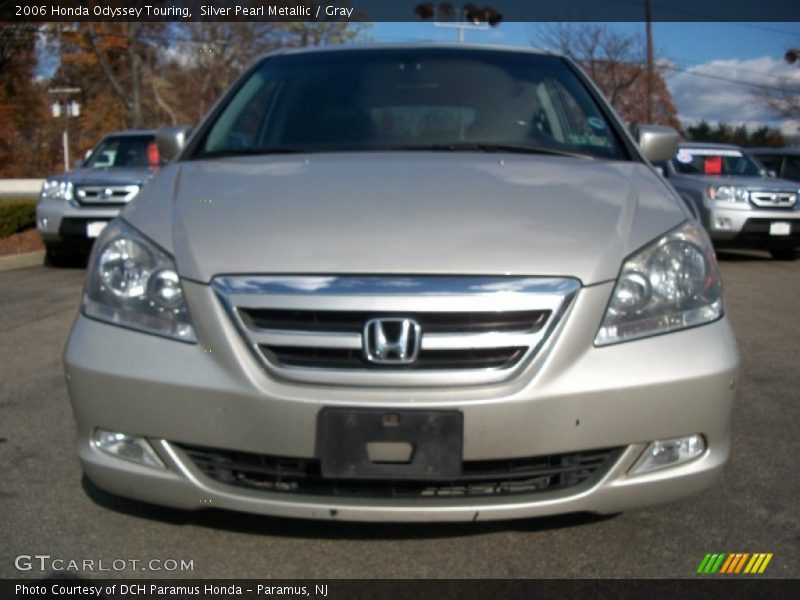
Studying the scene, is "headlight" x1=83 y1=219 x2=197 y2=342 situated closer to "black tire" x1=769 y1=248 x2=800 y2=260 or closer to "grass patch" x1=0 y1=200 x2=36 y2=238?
"grass patch" x1=0 y1=200 x2=36 y2=238

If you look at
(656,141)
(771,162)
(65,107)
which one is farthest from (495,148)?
(65,107)

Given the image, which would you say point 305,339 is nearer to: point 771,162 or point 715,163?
point 715,163

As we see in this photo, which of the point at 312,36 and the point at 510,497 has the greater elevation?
the point at 510,497

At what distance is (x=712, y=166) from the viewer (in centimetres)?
1341

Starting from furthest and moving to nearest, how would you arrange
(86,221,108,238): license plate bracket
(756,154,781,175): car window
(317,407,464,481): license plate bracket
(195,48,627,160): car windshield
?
(756,154,781,175): car window
(86,221,108,238): license plate bracket
(195,48,627,160): car windshield
(317,407,464,481): license plate bracket

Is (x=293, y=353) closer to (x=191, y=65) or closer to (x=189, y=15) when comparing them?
(x=189, y=15)

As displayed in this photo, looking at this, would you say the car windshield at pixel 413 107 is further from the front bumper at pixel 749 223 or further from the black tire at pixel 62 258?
the front bumper at pixel 749 223

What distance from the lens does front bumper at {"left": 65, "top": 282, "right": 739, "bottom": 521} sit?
2.48 m

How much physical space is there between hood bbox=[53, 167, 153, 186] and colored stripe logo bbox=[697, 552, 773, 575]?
9.13m

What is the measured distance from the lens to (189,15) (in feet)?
69.6

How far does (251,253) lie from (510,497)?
98cm

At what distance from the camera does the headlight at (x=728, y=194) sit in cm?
1240

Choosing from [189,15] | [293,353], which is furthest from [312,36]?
[293,353]

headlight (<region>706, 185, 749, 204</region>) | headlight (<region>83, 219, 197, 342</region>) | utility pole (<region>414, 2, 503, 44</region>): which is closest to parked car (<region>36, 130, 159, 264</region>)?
headlight (<region>706, 185, 749, 204</region>)
